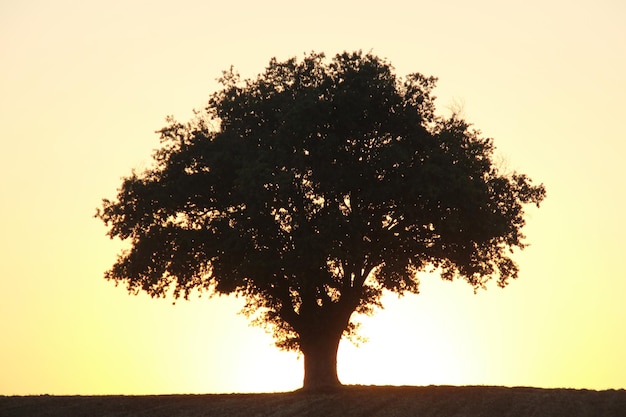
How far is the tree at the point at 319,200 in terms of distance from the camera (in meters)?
60.0

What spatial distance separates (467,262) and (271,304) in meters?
12.3

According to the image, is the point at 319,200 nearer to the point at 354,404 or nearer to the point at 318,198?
the point at 318,198

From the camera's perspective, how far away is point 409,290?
2603 inches

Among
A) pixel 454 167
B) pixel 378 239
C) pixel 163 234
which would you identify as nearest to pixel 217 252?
pixel 163 234

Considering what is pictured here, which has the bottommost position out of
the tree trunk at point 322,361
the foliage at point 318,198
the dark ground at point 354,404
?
the dark ground at point 354,404

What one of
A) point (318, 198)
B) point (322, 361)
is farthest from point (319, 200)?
point (322, 361)

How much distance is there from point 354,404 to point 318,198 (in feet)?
39.9

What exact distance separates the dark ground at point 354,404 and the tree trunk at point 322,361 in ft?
5.69

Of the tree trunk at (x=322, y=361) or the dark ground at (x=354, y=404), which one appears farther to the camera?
the tree trunk at (x=322, y=361)

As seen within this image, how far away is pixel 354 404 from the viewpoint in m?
56.2

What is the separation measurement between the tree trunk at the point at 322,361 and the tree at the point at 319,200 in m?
0.08

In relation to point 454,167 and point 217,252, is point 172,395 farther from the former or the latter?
point 454,167

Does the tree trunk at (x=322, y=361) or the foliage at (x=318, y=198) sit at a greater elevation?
the foliage at (x=318, y=198)

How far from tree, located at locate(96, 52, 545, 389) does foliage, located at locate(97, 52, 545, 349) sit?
0.08 meters
